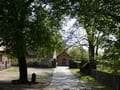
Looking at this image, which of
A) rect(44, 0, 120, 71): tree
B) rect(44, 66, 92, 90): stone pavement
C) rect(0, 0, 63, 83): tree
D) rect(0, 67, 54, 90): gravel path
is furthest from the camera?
rect(44, 66, 92, 90): stone pavement

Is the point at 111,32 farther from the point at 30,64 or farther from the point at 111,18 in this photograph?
the point at 30,64

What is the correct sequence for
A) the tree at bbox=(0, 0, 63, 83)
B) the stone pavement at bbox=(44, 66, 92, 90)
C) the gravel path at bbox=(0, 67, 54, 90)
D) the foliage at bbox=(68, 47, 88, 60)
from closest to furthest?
the tree at bbox=(0, 0, 63, 83) < the gravel path at bbox=(0, 67, 54, 90) < the stone pavement at bbox=(44, 66, 92, 90) < the foliage at bbox=(68, 47, 88, 60)

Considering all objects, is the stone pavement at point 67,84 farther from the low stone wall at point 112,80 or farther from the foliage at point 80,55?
the foliage at point 80,55

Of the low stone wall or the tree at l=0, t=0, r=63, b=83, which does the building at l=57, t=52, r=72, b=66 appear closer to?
the low stone wall

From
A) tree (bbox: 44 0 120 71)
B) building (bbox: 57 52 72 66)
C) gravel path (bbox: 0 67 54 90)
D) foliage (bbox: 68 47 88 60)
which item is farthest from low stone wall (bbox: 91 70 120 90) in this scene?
building (bbox: 57 52 72 66)

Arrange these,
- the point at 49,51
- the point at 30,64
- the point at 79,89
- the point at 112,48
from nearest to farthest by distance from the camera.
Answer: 1. the point at 112,48
2. the point at 79,89
3. the point at 49,51
4. the point at 30,64

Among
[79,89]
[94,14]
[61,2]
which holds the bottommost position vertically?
[79,89]

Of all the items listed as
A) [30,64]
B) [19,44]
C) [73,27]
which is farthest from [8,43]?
[30,64]

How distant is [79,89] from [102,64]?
11.2 ft

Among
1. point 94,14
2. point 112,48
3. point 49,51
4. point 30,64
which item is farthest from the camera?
point 30,64

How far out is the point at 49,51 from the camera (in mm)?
20328

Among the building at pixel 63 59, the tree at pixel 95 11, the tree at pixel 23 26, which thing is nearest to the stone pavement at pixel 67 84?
the tree at pixel 23 26

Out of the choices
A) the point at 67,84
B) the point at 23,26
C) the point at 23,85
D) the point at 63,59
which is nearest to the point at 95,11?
the point at 23,26

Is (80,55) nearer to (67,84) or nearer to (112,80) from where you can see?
(67,84)
